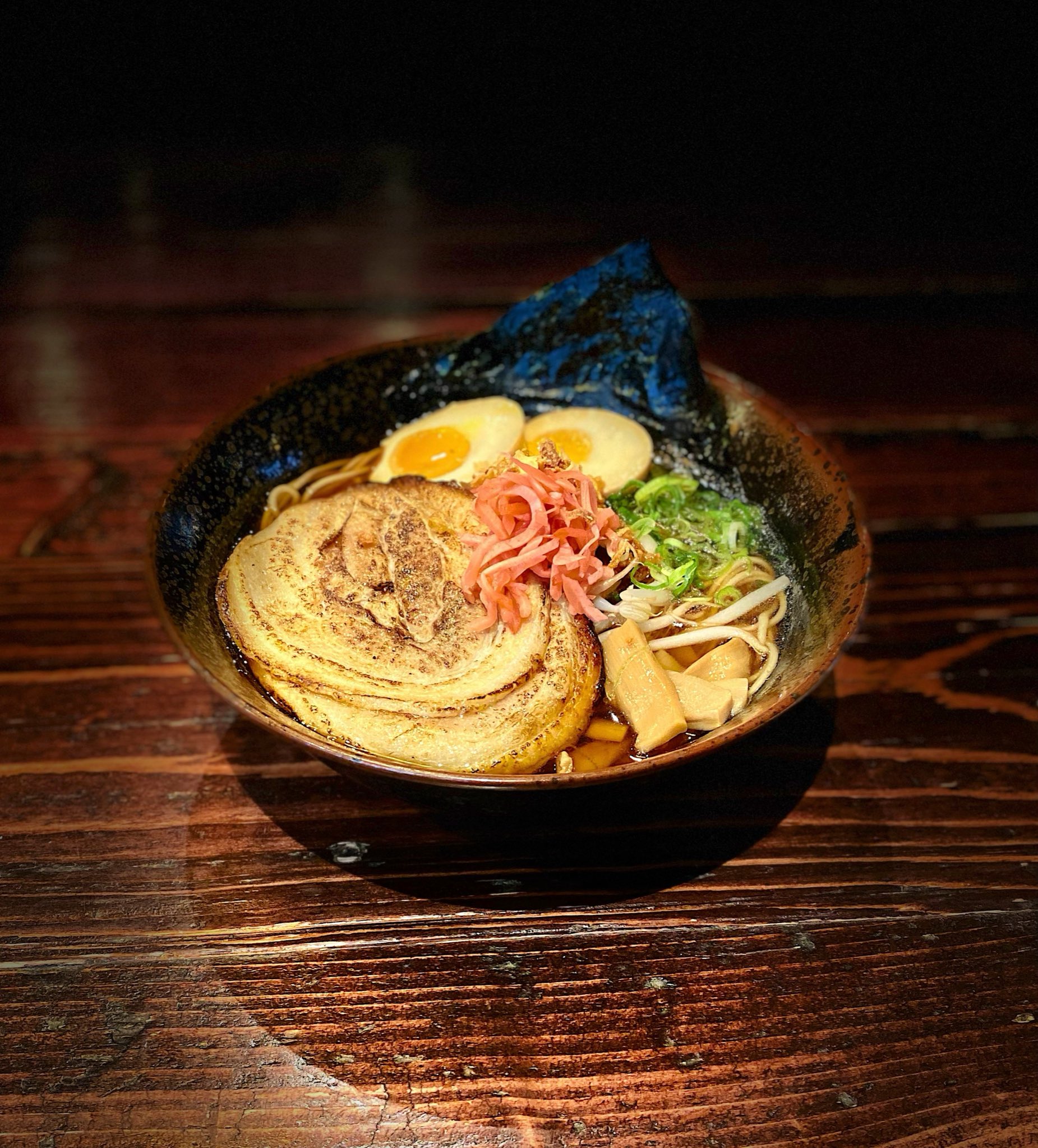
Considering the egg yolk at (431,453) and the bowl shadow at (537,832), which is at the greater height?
the egg yolk at (431,453)

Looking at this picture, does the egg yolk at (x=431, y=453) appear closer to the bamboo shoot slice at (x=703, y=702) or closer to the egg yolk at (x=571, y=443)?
the egg yolk at (x=571, y=443)

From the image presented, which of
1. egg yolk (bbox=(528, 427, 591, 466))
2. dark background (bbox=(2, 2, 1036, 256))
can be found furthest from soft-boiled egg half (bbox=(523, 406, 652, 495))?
dark background (bbox=(2, 2, 1036, 256))

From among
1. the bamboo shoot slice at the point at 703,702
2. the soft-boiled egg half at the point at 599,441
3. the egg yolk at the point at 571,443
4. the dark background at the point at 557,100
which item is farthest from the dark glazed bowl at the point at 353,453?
the dark background at the point at 557,100

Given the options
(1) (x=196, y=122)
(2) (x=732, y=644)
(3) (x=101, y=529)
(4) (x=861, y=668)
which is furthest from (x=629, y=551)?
(1) (x=196, y=122)

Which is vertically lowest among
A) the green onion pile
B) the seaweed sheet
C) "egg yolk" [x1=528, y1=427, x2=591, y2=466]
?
the green onion pile

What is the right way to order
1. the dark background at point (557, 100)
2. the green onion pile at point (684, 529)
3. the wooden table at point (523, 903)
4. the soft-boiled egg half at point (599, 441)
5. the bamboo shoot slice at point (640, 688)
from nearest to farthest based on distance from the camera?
1. the wooden table at point (523, 903)
2. the bamboo shoot slice at point (640, 688)
3. the green onion pile at point (684, 529)
4. the soft-boiled egg half at point (599, 441)
5. the dark background at point (557, 100)

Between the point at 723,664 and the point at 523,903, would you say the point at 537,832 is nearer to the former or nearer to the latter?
the point at 523,903

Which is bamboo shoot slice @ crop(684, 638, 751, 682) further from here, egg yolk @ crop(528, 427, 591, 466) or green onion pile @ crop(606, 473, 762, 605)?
egg yolk @ crop(528, 427, 591, 466)
